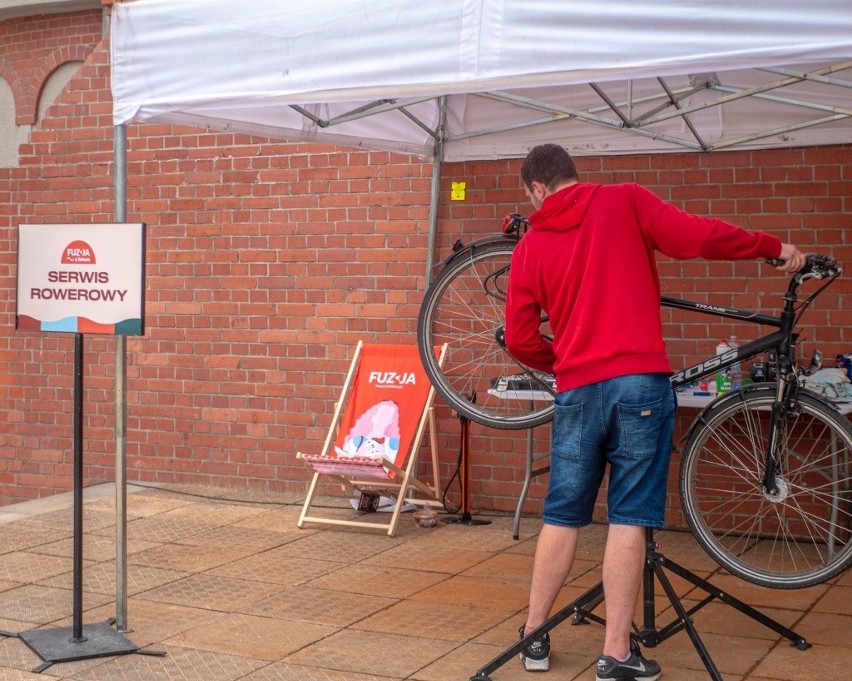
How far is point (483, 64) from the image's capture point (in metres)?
3.42

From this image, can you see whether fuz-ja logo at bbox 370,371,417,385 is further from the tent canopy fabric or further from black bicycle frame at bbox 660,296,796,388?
black bicycle frame at bbox 660,296,796,388

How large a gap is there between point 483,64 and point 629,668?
6.42 ft

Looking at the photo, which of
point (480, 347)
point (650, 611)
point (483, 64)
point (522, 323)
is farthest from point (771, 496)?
point (480, 347)

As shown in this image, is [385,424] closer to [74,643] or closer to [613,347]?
[74,643]

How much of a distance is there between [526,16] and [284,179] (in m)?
3.76

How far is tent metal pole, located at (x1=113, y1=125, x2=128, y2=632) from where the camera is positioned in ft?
13.7

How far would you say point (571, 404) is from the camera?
141 inches

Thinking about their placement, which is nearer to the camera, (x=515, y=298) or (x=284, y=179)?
(x=515, y=298)

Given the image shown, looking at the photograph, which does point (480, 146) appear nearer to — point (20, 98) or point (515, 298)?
point (515, 298)

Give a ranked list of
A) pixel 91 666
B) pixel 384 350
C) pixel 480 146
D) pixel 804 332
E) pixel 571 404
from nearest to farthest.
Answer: pixel 571 404 → pixel 91 666 → pixel 804 332 → pixel 480 146 → pixel 384 350

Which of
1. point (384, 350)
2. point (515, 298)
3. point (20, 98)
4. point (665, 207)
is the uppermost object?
point (20, 98)

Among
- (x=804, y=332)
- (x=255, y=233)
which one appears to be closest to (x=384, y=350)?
(x=255, y=233)

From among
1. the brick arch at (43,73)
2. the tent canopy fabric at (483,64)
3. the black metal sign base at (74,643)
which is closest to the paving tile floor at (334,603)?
the black metal sign base at (74,643)

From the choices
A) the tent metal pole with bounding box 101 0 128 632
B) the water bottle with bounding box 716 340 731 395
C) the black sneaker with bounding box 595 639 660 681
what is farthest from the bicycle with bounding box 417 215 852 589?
the tent metal pole with bounding box 101 0 128 632
